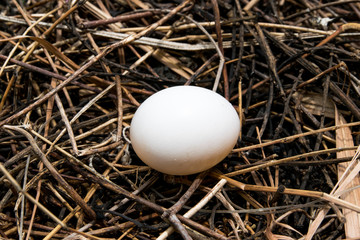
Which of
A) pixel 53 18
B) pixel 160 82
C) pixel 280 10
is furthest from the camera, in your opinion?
pixel 280 10

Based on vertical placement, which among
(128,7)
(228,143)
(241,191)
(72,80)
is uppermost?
(128,7)

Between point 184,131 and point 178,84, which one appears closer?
point 184,131

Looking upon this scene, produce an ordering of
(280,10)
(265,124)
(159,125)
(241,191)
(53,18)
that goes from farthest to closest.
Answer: (280,10)
(53,18)
(265,124)
(241,191)
(159,125)

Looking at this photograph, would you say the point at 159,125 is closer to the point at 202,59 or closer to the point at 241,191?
the point at 241,191

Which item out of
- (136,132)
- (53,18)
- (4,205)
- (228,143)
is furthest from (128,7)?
(4,205)
